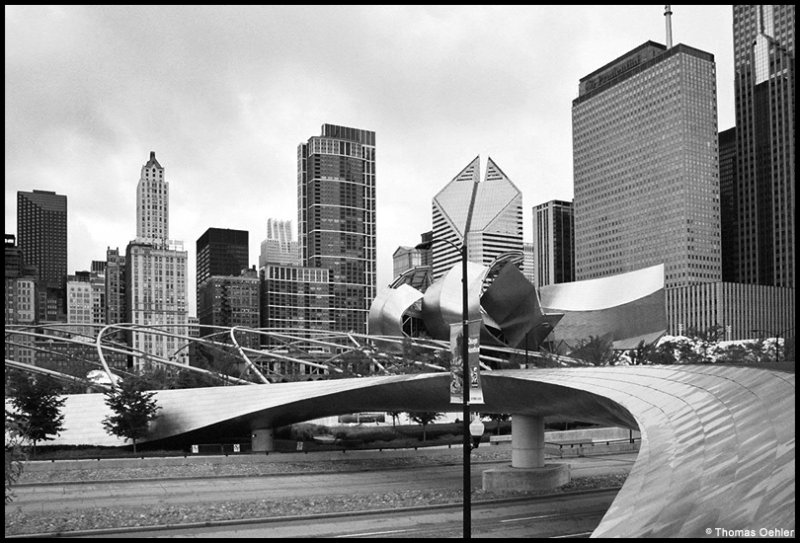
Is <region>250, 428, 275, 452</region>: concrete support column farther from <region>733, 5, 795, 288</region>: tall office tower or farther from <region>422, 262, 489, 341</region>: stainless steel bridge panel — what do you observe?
<region>733, 5, 795, 288</region>: tall office tower

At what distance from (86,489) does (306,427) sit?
26695mm

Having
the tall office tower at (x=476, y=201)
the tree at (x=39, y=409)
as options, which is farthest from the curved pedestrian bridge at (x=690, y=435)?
the tree at (x=39, y=409)

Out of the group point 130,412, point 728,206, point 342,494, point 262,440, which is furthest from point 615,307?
point 728,206

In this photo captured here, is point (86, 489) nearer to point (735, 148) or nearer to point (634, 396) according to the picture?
point (634, 396)

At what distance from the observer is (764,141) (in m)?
176

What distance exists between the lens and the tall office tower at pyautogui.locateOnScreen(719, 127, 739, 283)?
176m

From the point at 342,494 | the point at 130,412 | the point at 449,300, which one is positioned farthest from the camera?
the point at 449,300

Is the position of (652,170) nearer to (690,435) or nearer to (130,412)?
(130,412)

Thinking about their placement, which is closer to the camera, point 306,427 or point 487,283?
point 306,427

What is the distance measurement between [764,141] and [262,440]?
16200 centimetres

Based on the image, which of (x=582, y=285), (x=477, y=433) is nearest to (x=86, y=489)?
(x=477, y=433)

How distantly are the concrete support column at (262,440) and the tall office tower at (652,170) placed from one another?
130 meters

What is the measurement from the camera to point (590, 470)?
125 ft

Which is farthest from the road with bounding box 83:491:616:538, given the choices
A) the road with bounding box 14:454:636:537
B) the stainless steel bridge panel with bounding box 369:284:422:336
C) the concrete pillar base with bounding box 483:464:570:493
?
the stainless steel bridge panel with bounding box 369:284:422:336
